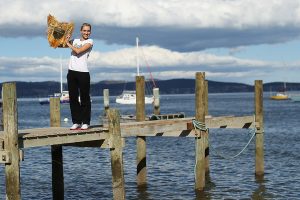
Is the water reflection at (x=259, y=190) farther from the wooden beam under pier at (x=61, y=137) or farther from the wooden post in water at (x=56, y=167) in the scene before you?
the wooden beam under pier at (x=61, y=137)

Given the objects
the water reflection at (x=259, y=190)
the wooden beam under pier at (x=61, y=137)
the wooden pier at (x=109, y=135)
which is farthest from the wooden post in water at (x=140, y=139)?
the wooden beam under pier at (x=61, y=137)

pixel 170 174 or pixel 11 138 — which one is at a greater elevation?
pixel 11 138

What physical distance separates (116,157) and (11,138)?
2616mm

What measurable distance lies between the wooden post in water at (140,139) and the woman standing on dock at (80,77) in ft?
16.0

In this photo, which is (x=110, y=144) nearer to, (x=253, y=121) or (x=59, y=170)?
(x=59, y=170)

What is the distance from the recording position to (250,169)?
23.4 m

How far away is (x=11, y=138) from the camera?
1038 cm

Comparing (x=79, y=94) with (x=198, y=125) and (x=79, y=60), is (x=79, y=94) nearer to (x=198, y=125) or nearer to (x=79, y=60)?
(x=79, y=60)

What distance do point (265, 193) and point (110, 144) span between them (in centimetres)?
779

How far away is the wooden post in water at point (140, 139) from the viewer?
1744 centimetres

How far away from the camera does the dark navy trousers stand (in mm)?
12172

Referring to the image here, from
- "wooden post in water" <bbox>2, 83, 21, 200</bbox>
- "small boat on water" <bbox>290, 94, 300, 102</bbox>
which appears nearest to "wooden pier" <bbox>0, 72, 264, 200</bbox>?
"wooden post in water" <bbox>2, 83, 21, 200</bbox>

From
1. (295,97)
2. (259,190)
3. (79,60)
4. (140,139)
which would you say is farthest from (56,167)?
(295,97)

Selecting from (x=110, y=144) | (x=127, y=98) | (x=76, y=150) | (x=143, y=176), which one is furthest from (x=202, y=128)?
(x=127, y=98)
